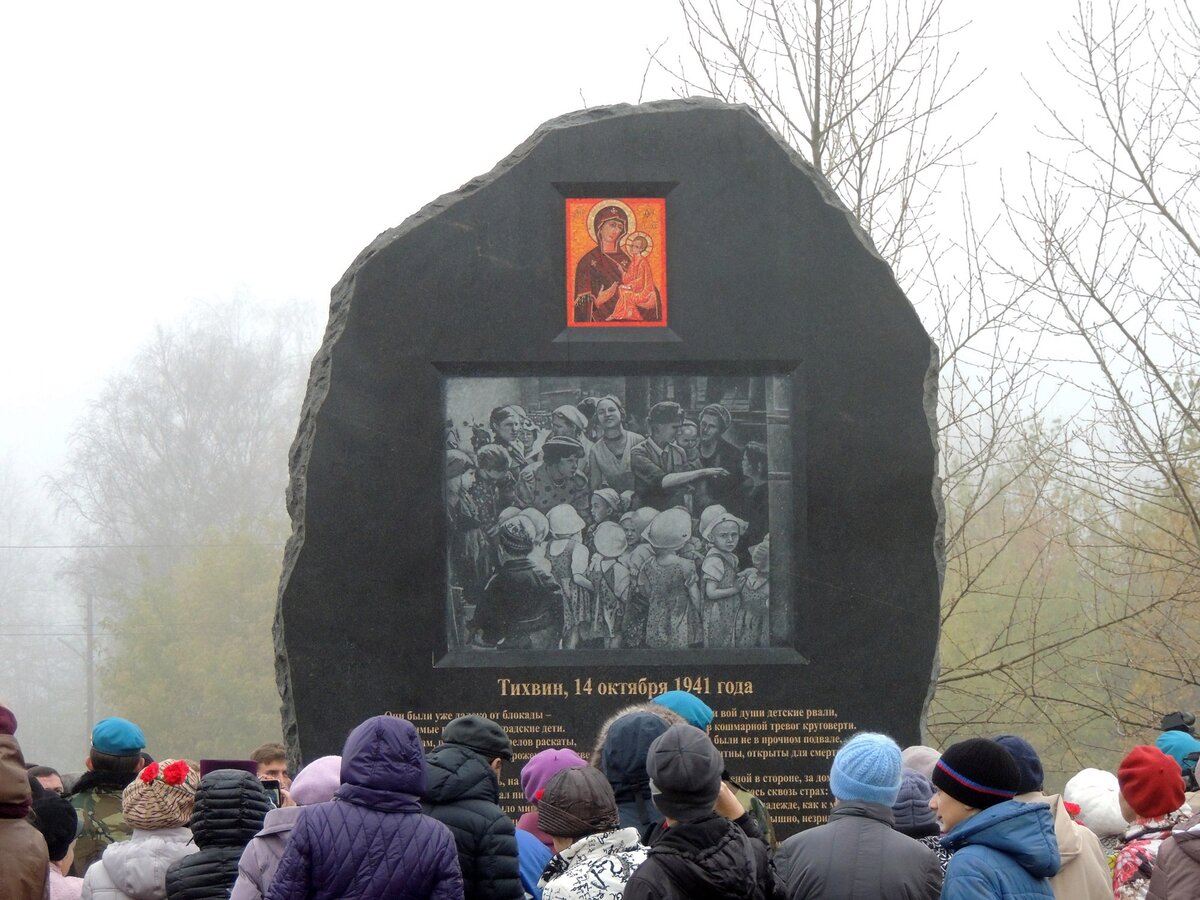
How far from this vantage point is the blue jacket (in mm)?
3680

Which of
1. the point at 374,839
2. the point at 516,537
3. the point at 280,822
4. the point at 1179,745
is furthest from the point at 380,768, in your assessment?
the point at 1179,745

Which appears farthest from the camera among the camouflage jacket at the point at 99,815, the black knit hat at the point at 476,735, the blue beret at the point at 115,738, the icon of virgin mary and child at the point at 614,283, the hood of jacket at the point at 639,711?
the icon of virgin mary and child at the point at 614,283

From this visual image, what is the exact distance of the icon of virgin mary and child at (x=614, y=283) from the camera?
23.1 feet

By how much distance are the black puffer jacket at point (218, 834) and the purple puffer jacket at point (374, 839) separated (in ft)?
2.23

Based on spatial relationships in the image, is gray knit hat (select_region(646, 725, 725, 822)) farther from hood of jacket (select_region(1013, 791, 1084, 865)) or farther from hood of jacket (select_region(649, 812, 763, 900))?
hood of jacket (select_region(1013, 791, 1084, 865))

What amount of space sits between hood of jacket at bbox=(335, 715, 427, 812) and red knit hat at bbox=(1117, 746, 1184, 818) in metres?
2.42

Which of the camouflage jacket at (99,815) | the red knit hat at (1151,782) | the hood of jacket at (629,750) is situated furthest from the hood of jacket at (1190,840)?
the camouflage jacket at (99,815)

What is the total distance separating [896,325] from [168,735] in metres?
18.2

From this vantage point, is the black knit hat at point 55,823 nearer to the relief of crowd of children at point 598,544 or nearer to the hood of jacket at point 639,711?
the hood of jacket at point 639,711

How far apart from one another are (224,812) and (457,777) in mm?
782

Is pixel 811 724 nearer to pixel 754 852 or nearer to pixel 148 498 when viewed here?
pixel 754 852

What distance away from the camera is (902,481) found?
7031 mm

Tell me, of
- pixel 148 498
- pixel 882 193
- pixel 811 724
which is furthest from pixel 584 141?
pixel 148 498

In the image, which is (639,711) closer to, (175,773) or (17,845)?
(175,773)
